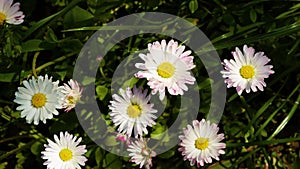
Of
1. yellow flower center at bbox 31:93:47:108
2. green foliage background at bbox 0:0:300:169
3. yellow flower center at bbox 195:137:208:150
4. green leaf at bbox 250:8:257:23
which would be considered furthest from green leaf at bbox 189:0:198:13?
yellow flower center at bbox 31:93:47:108

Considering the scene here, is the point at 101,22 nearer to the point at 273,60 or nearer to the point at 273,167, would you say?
the point at 273,60

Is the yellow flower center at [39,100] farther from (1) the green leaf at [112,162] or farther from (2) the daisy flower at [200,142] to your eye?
(2) the daisy flower at [200,142]

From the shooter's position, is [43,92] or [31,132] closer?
[43,92]

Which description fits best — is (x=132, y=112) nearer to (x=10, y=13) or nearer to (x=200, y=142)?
(x=200, y=142)

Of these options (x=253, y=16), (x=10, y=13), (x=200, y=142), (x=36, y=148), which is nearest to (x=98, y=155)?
(x=36, y=148)

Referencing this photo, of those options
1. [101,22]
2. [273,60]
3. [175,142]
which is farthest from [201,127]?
[101,22]

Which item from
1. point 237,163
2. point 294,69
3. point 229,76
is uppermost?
point 294,69

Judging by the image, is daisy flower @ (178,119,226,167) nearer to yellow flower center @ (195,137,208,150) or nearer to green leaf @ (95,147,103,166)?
yellow flower center @ (195,137,208,150)
